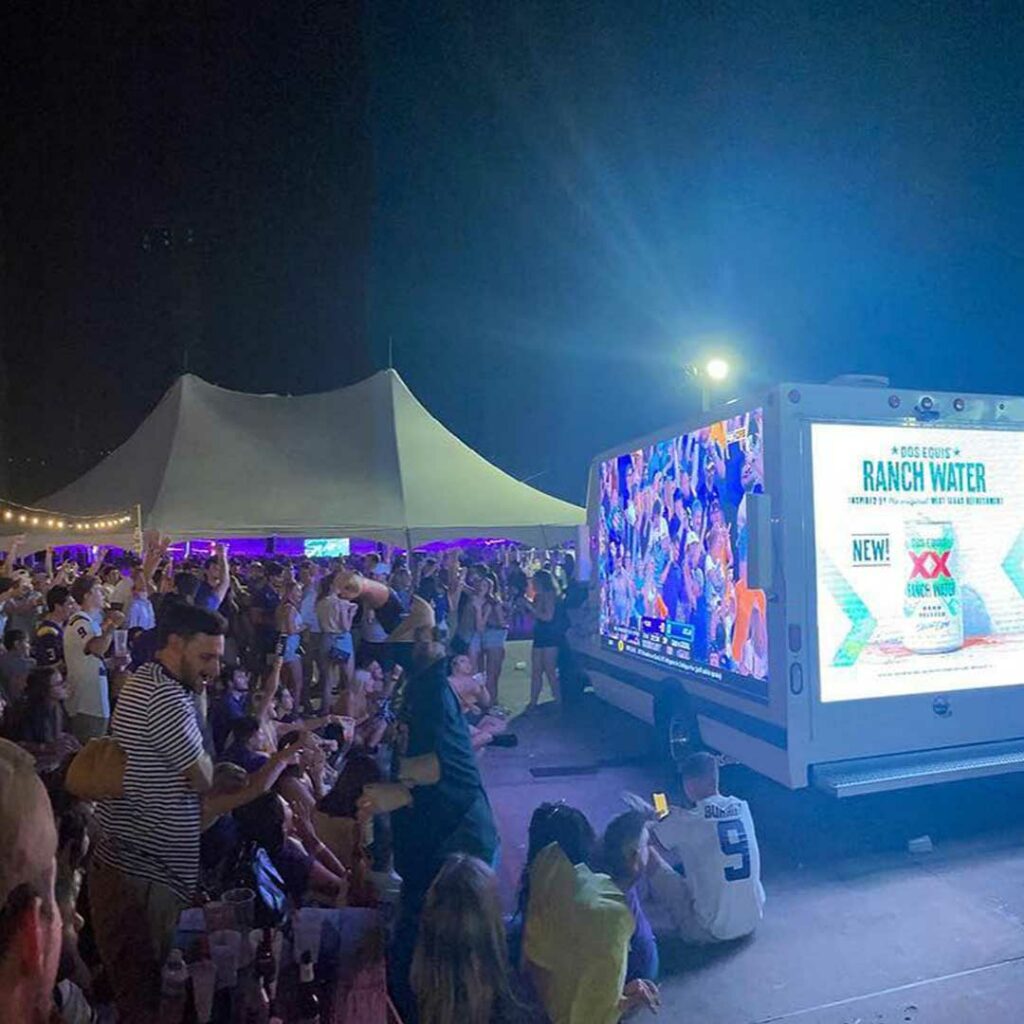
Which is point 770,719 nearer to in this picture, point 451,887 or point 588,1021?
point 588,1021

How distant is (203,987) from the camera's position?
115 inches

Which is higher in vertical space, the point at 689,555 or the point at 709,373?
the point at 709,373

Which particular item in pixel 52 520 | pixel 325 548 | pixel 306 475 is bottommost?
pixel 325 548

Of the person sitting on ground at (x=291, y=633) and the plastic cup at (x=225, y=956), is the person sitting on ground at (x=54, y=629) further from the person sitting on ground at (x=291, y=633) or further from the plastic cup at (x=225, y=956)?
the plastic cup at (x=225, y=956)

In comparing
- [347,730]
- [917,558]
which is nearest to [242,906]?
[347,730]

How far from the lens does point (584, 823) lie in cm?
330

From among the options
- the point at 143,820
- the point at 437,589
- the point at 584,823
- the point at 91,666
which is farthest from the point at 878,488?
the point at 437,589

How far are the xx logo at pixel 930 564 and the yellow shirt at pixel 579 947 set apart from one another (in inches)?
139

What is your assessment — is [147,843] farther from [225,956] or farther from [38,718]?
[38,718]

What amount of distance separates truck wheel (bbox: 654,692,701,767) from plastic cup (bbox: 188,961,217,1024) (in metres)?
3.96

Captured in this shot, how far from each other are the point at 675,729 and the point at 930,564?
2203mm

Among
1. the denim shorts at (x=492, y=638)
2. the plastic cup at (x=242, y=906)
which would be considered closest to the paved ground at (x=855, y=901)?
the plastic cup at (x=242, y=906)

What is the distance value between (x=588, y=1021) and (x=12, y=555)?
777cm

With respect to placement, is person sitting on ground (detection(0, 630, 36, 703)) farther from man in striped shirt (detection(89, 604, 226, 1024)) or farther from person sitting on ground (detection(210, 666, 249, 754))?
man in striped shirt (detection(89, 604, 226, 1024))
